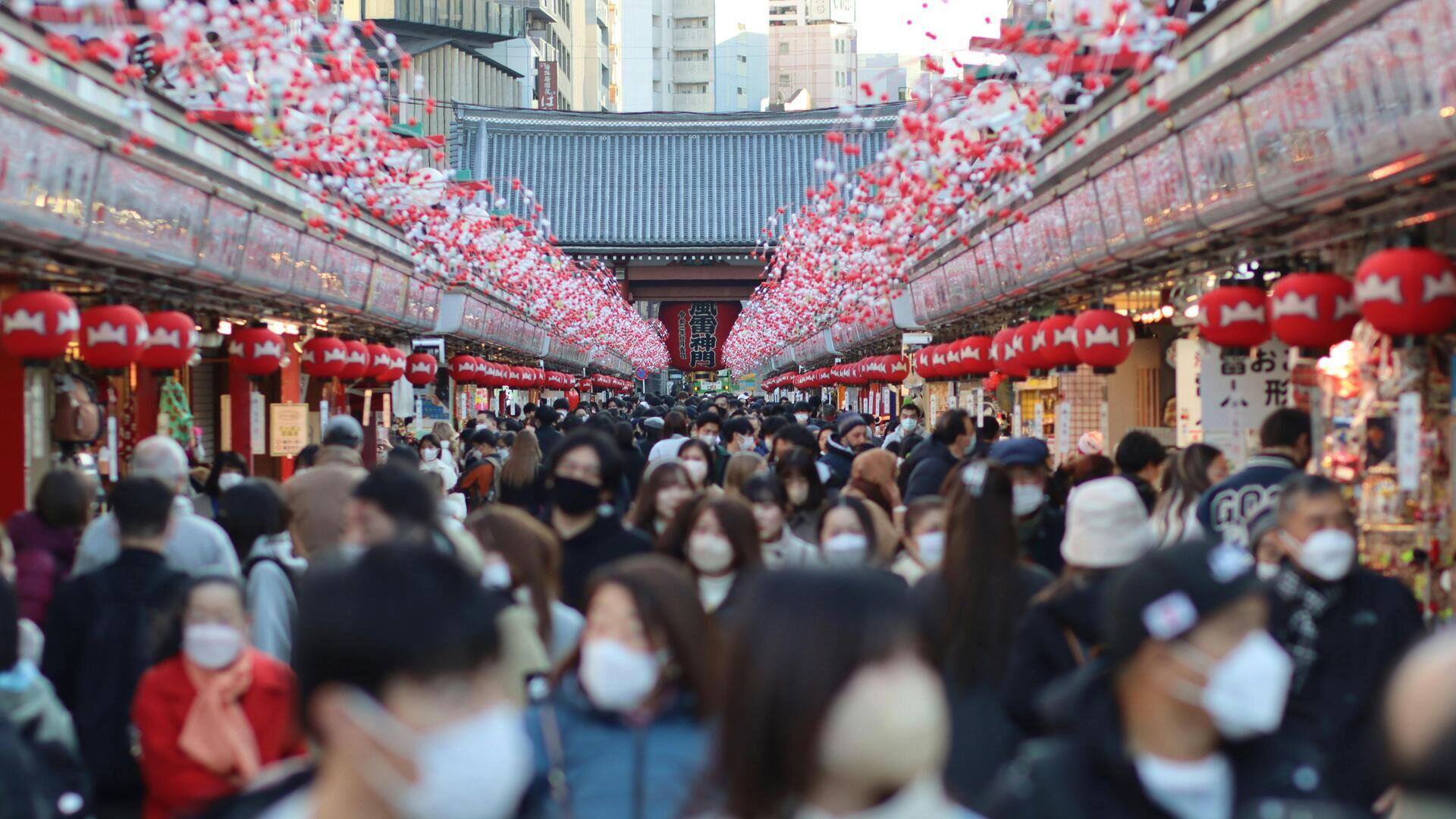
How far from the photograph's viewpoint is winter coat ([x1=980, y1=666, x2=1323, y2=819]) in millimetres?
3086

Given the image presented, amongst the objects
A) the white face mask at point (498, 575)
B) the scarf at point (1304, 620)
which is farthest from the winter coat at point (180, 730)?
the scarf at point (1304, 620)

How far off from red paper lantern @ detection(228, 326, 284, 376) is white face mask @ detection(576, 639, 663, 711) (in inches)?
445

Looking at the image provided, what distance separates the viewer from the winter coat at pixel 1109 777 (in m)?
3.09

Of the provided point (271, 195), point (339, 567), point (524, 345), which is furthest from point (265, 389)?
point (339, 567)

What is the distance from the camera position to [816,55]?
10125 cm

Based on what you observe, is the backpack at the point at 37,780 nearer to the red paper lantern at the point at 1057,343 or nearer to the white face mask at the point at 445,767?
the white face mask at the point at 445,767

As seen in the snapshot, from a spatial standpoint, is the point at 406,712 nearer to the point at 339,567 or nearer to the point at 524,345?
the point at 339,567

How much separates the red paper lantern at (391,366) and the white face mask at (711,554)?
44.8 ft

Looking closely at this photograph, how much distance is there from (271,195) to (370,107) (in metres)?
1.92

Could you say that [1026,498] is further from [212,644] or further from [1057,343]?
[1057,343]

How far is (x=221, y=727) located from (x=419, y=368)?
18583 millimetres

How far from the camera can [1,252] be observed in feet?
30.7

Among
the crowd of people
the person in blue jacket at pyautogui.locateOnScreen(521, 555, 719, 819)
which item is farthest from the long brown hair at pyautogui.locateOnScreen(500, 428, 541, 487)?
the person in blue jacket at pyautogui.locateOnScreen(521, 555, 719, 819)

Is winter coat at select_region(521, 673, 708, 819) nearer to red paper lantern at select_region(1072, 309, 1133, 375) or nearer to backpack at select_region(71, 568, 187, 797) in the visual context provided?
backpack at select_region(71, 568, 187, 797)
